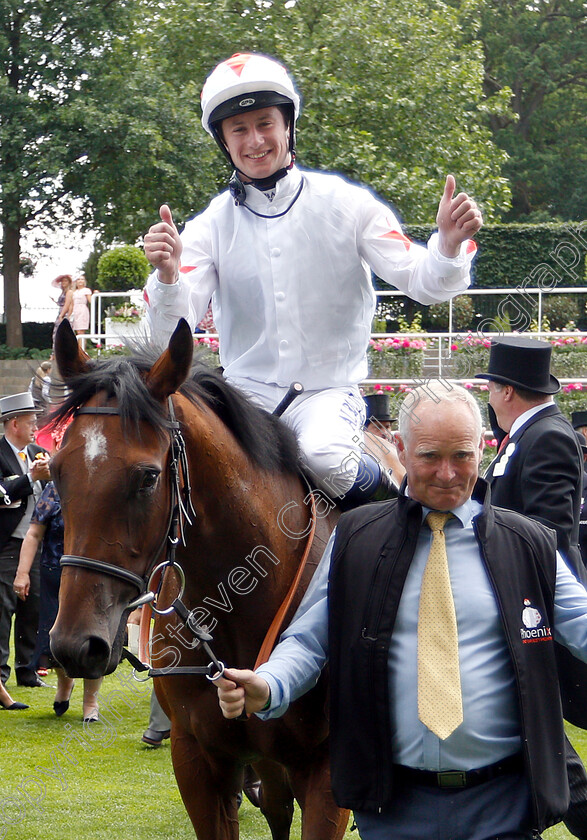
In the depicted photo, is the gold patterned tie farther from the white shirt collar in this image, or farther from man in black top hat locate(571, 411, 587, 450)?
man in black top hat locate(571, 411, 587, 450)

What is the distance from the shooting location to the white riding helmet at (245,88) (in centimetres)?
340

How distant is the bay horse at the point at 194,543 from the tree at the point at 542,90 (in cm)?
3336

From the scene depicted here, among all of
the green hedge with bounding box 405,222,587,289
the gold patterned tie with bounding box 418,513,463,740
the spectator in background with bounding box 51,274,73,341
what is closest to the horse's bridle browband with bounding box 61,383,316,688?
the gold patterned tie with bounding box 418,513,463,740

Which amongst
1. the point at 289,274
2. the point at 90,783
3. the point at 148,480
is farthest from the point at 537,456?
the point at 90,783

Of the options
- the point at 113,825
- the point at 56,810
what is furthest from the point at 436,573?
the point at 56,810

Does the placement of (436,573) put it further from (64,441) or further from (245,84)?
(245,84)

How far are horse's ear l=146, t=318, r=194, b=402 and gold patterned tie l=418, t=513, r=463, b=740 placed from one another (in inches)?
31.1

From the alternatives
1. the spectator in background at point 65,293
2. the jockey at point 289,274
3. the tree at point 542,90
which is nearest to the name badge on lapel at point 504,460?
the jockey at point 289,274

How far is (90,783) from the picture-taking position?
241 inches

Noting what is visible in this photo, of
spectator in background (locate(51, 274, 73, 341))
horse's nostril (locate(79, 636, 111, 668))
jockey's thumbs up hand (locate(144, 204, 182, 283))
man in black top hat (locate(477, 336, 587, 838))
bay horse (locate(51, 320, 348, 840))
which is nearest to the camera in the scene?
horse's nostril (locate(79, 636, 111, 668))

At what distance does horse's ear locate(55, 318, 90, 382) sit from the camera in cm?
273

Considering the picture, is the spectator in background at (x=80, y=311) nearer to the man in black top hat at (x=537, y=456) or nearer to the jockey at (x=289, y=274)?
the man in black top hat at (x=537, y=456)

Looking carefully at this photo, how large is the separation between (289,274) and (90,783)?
3913 mm

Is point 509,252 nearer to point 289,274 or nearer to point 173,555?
point 289,274
